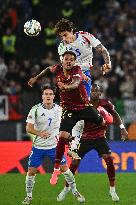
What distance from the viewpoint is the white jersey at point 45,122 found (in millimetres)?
14836

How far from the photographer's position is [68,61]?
13.8 metres

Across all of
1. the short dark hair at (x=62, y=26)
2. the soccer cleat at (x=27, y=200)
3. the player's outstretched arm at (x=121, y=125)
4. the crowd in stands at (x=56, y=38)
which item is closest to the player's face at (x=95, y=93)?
the player's outstretched arm at (x=121, y=125)

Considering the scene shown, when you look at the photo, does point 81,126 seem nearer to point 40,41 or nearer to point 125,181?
point 125,181

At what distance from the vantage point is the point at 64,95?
46.6ft

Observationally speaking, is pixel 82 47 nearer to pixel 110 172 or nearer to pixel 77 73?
pixel 77 73

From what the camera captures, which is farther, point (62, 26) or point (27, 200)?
point (27, 200)

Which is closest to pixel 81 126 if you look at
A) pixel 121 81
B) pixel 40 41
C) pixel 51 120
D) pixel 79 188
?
pixel 51 120

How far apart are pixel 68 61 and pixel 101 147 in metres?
2.29

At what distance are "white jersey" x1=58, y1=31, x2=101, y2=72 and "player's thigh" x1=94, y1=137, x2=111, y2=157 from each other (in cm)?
165

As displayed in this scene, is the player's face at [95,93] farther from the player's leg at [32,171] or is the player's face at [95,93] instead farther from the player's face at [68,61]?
the player's face at [68,61]

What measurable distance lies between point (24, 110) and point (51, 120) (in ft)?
28.8

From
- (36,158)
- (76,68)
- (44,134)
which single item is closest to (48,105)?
(44,134)

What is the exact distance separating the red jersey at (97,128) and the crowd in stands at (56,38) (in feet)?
32.9

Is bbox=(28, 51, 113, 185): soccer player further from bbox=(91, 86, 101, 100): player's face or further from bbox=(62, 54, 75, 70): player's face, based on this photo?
bbox=(91, 86, 101, 100): player's face
